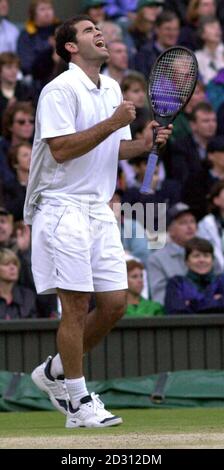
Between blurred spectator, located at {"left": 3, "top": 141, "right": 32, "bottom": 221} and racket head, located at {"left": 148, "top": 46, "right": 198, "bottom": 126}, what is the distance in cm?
375

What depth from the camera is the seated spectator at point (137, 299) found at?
1052 cm

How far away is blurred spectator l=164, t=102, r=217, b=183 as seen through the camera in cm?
1264

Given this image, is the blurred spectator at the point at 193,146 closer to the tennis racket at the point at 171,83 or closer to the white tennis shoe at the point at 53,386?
the tennis racket at the point at 171,83

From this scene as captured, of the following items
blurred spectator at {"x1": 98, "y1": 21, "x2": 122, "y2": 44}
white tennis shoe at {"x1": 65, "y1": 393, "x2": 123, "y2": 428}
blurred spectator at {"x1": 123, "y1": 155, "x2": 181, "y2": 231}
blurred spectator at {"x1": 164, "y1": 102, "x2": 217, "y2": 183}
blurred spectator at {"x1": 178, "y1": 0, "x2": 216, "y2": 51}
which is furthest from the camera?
blurred spectator at {"x1": 178, "y1": 0, "x2": 216, "y2": 51}

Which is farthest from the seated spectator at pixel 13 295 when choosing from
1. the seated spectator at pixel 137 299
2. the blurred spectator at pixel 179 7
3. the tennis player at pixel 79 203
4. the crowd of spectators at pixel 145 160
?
the blurred spectator at pixel 179 7

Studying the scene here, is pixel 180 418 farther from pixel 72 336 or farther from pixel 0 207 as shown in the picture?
pixel 0 207

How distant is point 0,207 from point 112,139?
3.98 m

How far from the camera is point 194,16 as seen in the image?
14242 mm

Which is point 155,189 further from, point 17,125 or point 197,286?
point 197,286

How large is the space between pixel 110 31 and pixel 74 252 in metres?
6.45

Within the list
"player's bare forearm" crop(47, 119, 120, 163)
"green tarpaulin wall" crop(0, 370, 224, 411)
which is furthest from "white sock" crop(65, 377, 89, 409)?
"green tarpaulin wall" crop(0, 370, 224, 411)

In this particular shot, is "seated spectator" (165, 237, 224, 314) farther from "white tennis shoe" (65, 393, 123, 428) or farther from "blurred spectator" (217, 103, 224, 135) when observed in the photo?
"white tennis shoe" (65, 393, 123, 428)

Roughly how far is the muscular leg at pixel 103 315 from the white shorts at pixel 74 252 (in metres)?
0.05

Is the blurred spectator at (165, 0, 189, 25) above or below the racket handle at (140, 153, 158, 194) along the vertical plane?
above
